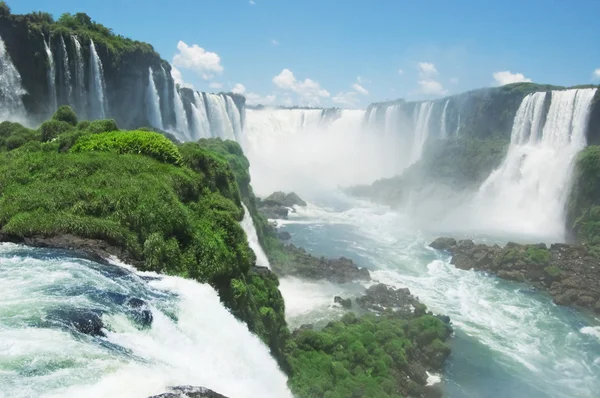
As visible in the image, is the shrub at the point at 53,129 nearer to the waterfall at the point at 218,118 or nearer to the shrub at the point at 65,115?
the shrub at the point at 65,115

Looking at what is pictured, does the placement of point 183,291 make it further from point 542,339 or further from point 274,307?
point 542,339

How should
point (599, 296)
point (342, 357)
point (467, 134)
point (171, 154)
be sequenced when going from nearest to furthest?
point (171, 154) < point (342, 357) < point (599, 296) < point (467, 134)

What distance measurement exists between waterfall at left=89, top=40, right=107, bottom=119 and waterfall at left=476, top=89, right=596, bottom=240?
4163 cm

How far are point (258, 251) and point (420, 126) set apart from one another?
52.7 meters

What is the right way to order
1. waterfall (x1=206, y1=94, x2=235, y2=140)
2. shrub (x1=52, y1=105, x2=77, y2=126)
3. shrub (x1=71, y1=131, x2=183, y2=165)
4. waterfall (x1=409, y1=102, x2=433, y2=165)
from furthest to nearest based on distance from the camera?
waterfall (x1=409, y1=102, x2=433, y2=165) < waterfall (x1=206, y1=94, x2=235, y2=140) < shrub (x1=52, y1=105, x2=77, y2=126) < shrub (x1=71, y1=131, x2=183, y2=165)

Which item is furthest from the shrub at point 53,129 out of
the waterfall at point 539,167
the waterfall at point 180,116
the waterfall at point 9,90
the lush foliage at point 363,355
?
the waterfall at point 539,167

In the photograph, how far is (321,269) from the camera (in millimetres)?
29812

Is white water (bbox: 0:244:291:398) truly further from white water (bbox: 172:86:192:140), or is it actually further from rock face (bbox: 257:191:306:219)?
white water (bbox: 172:86:192:140)

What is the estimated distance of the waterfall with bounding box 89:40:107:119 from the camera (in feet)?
130

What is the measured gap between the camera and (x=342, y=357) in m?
17.2

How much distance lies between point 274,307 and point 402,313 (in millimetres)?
9932

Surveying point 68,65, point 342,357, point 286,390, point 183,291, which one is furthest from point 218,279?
point 68,65

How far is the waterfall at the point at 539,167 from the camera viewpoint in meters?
42.1

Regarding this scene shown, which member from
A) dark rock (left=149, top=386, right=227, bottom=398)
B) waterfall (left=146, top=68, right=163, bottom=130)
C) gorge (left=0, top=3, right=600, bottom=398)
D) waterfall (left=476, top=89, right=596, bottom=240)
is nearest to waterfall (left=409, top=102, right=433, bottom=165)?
gorge (left=0, top=3, right=600, bottom=398)
